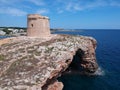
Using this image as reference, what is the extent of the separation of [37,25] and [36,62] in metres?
19.4

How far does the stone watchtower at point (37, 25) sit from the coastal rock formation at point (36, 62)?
542cm

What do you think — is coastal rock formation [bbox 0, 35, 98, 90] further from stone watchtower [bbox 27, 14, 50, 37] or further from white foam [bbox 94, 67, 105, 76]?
white foam [bbox 94, 67, 105, 76]

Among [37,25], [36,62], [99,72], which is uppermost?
[37,25]

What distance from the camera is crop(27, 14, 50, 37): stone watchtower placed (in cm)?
5303

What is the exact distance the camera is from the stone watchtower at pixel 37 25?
53.0m

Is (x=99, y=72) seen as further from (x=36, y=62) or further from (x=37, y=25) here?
(x=36, y=62)

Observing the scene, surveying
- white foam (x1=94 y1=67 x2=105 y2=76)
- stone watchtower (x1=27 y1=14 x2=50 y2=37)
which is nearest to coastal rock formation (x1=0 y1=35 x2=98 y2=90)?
stone watchtower (x1=27 y1=14 x2=50 y2=37)

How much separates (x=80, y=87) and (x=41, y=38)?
16.9 m

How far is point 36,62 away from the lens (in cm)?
3606

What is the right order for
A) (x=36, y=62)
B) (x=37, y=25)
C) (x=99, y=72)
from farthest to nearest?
(x=99, y=72), (x=37, y=25), (x=36, y=62)

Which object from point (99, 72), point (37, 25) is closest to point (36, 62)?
point (37, 25)

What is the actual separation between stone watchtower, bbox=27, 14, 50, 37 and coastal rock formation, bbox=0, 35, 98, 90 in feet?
17.8

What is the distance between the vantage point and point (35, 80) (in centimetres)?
3136

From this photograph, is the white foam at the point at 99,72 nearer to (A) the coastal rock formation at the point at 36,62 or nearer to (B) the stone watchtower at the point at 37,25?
(A) the coastal rock formation at the point at 36,62
